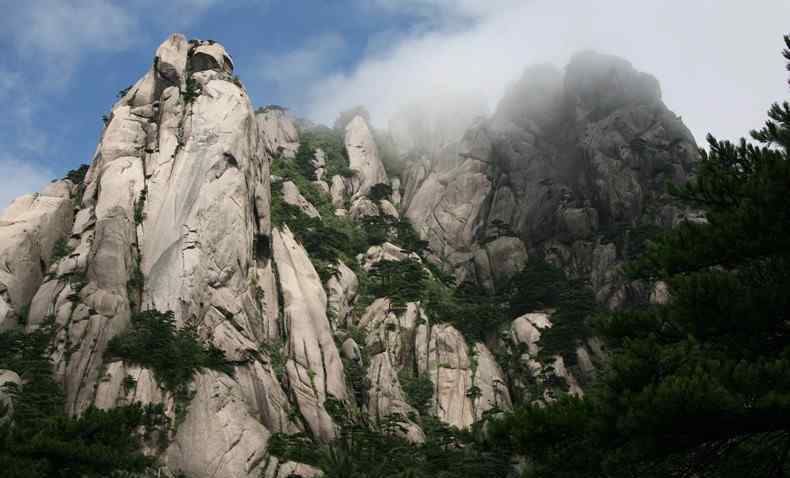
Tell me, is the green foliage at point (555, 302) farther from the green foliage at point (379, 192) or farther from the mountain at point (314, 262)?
the green foliage at point (379, 192)

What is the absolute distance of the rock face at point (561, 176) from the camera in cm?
7006

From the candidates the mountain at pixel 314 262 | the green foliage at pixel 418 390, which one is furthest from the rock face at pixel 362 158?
the green foliage at pixel 418 390

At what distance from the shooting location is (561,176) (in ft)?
257

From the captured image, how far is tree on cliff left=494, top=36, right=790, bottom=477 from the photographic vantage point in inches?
492

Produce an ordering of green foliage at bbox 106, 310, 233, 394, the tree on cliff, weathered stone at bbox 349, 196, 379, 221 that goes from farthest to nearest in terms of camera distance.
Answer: weathered stone at bbox 349, 196, 379, 221 → green foliage at bbox 106, 310, 233, 394 → the tree on cliff

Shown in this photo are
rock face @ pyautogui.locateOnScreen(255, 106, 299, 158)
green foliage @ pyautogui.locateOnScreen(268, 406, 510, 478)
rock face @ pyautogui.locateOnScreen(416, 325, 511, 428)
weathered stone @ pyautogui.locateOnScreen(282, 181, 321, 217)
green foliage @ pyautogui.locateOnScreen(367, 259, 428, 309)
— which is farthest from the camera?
rock face @ pyautogui.locateOnScreen(255, 106, 299, 158)

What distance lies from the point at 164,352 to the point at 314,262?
2298cm

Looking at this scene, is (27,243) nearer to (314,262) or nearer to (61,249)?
(61,249)

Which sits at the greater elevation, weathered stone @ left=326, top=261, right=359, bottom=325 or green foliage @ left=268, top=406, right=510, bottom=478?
weathered stone @ left=326, top=261, right=359, bottom=325

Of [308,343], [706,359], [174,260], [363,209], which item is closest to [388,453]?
[308,343]

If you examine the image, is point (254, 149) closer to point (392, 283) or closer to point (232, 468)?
point (392, 283)

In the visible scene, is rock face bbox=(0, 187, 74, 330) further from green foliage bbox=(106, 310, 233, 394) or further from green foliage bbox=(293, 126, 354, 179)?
green foliage bbox=(293, 126, 354, 179)

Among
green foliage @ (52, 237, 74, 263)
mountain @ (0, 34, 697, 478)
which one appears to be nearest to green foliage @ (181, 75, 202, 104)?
mountain @ (0, 34, 697, 478)

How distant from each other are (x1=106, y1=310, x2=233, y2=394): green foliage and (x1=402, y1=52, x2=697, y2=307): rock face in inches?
1506
